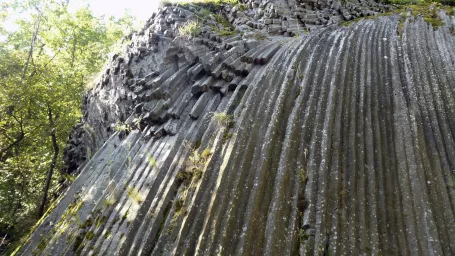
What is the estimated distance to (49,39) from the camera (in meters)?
23.1

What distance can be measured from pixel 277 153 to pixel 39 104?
1551 cm

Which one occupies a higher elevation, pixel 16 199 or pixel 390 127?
pixel 390 127

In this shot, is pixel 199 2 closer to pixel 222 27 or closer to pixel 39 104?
pixel 222 27

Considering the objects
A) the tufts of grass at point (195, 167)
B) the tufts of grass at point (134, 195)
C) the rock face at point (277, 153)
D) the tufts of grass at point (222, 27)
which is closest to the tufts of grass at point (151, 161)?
the rock face at point (277, 153)

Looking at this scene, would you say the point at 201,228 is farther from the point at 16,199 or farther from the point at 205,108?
the point at 16,199

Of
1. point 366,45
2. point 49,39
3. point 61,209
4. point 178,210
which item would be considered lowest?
point 61,209

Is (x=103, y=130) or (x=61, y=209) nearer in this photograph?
(x=61, y=209)

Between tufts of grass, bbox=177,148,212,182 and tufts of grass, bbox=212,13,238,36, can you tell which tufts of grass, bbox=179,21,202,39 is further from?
tufts of grass, bbox=177,148,212,182

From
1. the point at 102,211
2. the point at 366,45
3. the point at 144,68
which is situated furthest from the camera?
the point at 144,68

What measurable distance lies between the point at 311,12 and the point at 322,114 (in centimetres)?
664

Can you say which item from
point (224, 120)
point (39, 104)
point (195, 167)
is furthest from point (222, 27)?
point (39, 104)

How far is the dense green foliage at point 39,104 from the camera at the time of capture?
581 inches

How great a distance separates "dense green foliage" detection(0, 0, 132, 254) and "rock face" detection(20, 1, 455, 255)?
5.14 m

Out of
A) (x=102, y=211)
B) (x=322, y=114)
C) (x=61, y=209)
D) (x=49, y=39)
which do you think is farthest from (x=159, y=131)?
(x=49, y=39)
